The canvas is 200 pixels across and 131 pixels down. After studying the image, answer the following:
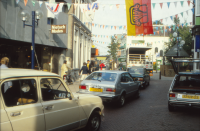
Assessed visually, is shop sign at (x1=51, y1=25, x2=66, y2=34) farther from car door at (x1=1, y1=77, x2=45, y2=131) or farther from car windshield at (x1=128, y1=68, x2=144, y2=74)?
car door at (x1=1, y1=77, x2=45, y2=131)

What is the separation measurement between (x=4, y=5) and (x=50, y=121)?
812 centimetres

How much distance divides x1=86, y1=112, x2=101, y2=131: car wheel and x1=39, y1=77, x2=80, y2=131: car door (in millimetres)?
460

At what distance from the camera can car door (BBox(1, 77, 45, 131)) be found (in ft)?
9.52

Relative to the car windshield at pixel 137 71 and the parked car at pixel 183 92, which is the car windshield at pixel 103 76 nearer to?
the parked car at pixel 183 92

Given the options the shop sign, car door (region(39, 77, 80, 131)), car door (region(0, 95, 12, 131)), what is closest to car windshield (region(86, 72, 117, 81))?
car door (region(39, 77, 80, 131))

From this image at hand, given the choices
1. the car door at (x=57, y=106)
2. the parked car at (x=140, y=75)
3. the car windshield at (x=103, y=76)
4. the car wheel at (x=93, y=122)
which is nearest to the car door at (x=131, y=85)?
the car windshield at (x=103, y=76)

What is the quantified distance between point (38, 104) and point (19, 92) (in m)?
0.38

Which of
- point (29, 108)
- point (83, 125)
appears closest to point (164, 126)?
point (83, 125)

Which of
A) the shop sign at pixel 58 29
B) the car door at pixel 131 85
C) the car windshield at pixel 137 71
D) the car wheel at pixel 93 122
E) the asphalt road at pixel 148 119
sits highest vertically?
the shop sign at pixel 58 29

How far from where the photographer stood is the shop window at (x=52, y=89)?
3623mm

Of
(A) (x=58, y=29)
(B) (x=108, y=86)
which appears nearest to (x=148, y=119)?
(B) (x=108, y=86)

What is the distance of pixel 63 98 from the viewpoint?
3955 mm

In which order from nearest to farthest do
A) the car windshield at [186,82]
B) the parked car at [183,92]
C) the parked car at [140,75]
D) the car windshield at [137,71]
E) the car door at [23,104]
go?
the car door at [23,104] → the parked car at [183,92] → the car windshield at [186,82] → the parked car at [140,75] → the car windshield at [137,71]

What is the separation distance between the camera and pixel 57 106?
3.70m
